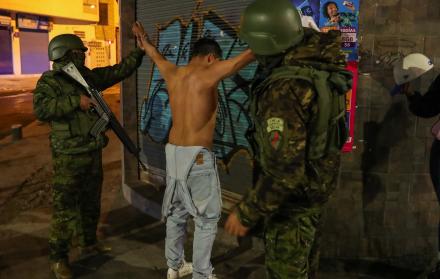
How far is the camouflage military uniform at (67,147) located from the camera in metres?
3.49

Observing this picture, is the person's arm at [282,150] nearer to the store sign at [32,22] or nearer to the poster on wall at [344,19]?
the poster on wall at [344,19]

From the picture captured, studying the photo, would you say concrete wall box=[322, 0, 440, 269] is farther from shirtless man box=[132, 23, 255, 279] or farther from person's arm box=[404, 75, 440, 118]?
shirtless man box=[132, 23, 255, 279]

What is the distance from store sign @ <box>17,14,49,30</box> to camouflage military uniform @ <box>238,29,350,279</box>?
2771 centimetres

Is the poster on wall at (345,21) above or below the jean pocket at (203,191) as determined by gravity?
above

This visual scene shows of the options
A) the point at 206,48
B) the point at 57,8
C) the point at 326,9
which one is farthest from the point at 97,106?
the point at 57,8

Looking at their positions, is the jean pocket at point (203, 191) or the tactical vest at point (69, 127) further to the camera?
the tactical vest at point (69, 127)

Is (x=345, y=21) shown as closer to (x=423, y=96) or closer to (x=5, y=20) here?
(x=423, y=96)

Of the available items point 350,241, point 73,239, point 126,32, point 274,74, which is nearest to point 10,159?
point 126,32

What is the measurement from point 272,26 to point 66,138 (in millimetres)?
2285

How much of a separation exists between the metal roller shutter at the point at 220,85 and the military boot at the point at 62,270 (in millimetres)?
1908

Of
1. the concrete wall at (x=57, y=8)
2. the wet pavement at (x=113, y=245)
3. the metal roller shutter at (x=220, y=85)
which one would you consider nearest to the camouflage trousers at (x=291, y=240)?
the wet pavement at (x=113, y=245)

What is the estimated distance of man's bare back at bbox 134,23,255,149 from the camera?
312cm

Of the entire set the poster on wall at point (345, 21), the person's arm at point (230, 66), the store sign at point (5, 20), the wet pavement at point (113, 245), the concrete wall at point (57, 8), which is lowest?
the wet pavement at point (113, 245)

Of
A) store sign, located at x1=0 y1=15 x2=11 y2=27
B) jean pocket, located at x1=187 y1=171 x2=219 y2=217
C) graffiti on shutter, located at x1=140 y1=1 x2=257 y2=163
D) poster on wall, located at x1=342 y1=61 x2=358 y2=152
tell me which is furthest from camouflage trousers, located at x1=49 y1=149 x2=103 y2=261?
store sign, located at x1=0 y1=15 x2=11 y2=27
